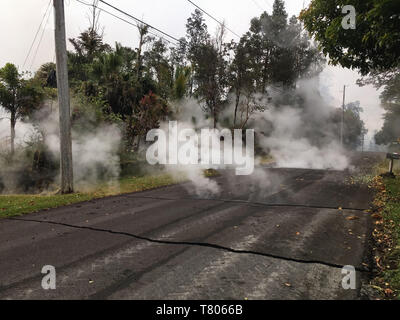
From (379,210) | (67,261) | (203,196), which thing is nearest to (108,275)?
(67,261)

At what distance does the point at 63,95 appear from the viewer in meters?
9.35

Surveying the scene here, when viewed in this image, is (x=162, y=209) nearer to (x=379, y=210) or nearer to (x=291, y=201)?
(x=291, y=201)

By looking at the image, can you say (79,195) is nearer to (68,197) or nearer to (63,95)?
(68,197)

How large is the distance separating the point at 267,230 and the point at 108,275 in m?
3.03

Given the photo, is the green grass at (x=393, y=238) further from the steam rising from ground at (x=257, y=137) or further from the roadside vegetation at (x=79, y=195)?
the roadside vegetation at (x=79, y=195)

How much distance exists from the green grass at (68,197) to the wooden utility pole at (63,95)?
772mm

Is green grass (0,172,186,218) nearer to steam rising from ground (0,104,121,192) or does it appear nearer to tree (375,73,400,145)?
steam rising from ground (0,104,121,192)

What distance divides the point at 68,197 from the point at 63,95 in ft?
10.9

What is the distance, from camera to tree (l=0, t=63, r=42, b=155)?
1424 centimetres

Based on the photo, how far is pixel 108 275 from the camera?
11.8ft

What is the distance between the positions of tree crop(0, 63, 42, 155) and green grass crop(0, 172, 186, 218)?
6.53 meters

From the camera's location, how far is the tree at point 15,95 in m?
14.2

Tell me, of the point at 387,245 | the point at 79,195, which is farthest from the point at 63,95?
the point at 387,245

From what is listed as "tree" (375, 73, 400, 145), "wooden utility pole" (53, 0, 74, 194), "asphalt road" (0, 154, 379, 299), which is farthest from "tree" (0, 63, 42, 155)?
"tree" (375, 73, 400, 145)
